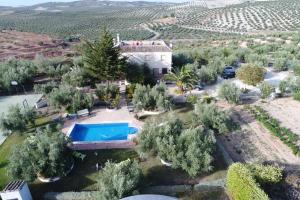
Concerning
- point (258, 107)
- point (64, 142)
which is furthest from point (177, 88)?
point (64, 142)

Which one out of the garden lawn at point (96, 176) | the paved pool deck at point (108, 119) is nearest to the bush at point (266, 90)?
the garden lawn at point (96, 176)

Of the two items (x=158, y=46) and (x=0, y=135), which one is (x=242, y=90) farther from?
(x=0, y=135)

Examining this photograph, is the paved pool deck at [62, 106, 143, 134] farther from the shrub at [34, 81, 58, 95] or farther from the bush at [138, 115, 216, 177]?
the shrub at [34, 81, 58, 95]

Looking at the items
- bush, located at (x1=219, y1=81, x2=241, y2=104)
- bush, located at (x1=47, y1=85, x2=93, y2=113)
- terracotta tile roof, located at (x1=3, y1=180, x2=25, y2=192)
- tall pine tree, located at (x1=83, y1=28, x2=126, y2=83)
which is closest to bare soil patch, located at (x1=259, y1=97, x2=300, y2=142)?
bush, located at (x1=219, y1=81, x2=241, y2=104)

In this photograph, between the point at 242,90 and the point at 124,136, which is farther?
the point at 242,90

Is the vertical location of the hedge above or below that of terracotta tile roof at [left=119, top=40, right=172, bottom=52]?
below

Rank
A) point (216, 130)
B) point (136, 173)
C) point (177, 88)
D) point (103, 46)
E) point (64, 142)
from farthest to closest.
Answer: point (177, 88) < point (103, 46) < point (216, 130) < point (64, 142) < point (136, 173)

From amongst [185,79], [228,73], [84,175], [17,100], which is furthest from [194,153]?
[17,100]
